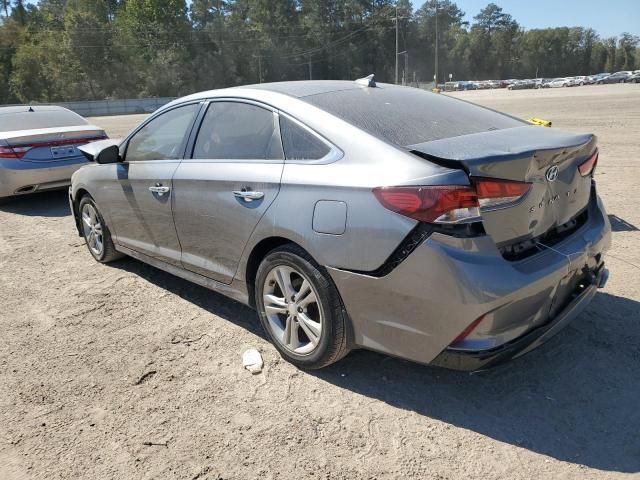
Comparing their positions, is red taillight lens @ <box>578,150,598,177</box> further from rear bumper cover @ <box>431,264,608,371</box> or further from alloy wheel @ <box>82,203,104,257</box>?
alloy wheel @ <box>82,203,104,257</box>

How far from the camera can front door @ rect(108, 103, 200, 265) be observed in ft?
12.9

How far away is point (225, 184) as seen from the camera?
338 centimetres

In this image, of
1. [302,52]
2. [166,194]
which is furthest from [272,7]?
[166,194]

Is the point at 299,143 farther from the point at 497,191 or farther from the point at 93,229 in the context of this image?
the point at 93,229

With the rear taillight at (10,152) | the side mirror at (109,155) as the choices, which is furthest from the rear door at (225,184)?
the rear taillight at (10,152)

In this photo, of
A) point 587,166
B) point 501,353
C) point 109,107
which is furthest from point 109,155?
Answer: point 109,107

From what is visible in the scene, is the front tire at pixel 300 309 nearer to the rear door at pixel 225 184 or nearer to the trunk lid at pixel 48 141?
the rear door at pixel 225 184

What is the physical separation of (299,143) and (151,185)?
153 cm

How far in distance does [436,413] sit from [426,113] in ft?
5.93

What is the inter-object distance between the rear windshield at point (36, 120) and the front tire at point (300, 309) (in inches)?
247

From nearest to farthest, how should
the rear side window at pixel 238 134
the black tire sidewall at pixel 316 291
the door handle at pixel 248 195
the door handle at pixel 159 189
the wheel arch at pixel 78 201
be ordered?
the black tire sidewall at pixel 316 291 → the door handle at pixel 248 195 → the rear side window at pixel 238 134 → the door handle at pixel 159 189 → the wheel arch at pixel 78 201

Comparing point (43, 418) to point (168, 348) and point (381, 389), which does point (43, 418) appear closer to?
point (168, 348)

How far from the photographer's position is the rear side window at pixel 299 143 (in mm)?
2947

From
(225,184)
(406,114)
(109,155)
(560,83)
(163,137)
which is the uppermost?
(406,114)
